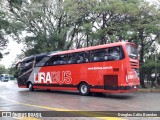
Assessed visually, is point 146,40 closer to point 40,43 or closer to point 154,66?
point 154,66

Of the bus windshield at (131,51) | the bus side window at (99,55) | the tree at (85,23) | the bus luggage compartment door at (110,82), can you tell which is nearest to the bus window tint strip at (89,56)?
the bus side window at (99,55)

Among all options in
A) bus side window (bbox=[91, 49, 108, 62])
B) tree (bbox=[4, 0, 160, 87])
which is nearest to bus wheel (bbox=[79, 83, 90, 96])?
bus side window (bbox=[91, 49, 108, 62])

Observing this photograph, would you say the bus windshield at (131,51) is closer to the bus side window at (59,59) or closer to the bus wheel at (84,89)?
the bus wheel at (84,89)

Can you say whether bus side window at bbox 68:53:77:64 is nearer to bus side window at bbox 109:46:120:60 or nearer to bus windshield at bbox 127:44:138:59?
bus side window at bbox 109:46:120:60

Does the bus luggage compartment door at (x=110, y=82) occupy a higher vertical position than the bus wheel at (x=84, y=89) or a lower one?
higher

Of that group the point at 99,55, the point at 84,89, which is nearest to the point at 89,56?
the point at 99,55

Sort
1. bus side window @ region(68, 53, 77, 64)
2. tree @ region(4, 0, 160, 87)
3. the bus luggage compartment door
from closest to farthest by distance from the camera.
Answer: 1. the bus luggage compartment door
2. bus side window @ region(68, 53, 77, 64)
3. tree @ region(4, 0, 160, 87)

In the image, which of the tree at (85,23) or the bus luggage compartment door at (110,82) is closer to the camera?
the bus luggage compartment door at (110,82)

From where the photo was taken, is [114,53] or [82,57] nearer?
[114,53]

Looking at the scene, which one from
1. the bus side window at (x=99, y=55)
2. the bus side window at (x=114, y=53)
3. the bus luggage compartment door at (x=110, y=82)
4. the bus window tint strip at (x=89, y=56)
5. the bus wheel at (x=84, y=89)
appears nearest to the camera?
the bus side window at (x=114, y=53)

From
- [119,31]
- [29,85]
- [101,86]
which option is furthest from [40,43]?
[101,86]

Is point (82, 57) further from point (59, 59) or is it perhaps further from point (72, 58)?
point (59, 59)

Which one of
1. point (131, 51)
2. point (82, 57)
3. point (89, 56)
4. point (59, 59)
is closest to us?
point (131, 51)

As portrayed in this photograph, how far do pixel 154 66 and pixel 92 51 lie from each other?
7.59 metres
